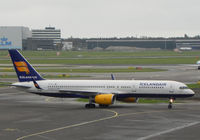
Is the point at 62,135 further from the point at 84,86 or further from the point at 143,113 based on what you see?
the point at 84,86

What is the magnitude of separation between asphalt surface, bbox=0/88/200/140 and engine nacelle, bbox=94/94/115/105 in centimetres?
103

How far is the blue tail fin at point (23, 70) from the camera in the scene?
5803 cm

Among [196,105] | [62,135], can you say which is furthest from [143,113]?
[62,135]

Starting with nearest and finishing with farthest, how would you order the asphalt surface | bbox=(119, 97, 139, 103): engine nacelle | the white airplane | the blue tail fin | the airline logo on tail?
the asphalt surface < the white airplane < bbox=(119, 97, 139, 103): engine nacelle < the blue tail fin < the airline logo on tail

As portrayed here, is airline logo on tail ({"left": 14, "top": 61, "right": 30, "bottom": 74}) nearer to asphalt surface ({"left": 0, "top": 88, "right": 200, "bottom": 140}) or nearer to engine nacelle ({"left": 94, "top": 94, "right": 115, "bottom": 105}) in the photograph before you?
asphalt surface ({"left": 0, "top": 88, "right": 200, "bottom": 140})

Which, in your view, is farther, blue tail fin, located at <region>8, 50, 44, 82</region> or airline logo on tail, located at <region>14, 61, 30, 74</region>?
airline logo on tail, located at <region>14, 61, 30, 74</region>

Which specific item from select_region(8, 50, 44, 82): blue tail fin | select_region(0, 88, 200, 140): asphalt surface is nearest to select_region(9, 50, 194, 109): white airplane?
select_region(8, 50, 44, 82): blue tail fin

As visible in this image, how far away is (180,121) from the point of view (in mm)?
43062

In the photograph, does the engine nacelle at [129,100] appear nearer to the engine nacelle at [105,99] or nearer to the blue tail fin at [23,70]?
the engine nacelle at [105,99]

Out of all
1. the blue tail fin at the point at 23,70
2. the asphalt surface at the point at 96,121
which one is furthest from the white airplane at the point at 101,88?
the asphalt surface at the point at 96,121

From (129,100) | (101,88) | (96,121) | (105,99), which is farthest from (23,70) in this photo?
(96,121)

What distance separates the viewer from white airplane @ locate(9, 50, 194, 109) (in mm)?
53194

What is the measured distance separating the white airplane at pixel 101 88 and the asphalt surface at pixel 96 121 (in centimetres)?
154

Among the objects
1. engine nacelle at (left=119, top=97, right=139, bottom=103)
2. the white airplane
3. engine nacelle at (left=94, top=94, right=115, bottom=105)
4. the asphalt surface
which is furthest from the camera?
engine nacelle at (left=119, top=97, right=139, bottom=103)
